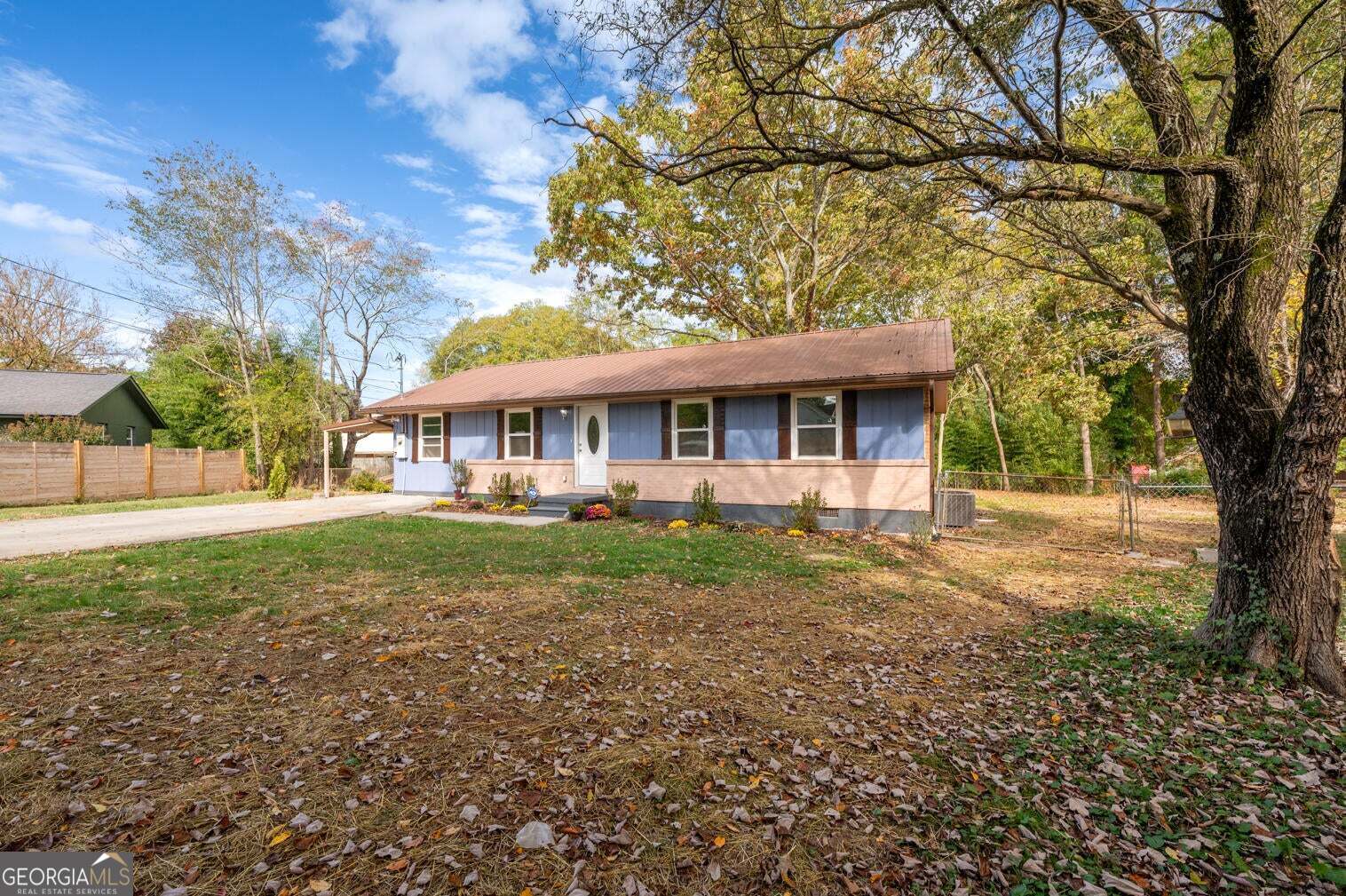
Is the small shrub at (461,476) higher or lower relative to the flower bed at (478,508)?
higher

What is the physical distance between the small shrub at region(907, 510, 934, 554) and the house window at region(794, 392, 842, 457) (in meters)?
1.95

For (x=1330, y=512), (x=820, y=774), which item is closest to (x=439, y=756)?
(x=820, y=774)

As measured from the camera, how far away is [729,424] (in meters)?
12.3

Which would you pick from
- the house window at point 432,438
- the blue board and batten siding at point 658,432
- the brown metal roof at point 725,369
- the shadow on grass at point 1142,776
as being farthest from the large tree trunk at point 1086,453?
the house window at point 432,438

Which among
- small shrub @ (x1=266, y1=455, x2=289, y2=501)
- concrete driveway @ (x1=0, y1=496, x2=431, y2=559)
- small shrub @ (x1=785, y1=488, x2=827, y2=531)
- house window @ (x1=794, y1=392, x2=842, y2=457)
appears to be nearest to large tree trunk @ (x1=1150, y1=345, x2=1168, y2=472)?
house window @ (x1=794, y1=392, x2=842, y2=457)

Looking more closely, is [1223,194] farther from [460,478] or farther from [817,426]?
[460,478]

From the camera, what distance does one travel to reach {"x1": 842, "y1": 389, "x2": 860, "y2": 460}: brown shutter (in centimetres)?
1105

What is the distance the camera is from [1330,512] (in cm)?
391

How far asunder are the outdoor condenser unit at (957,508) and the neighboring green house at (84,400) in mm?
26062

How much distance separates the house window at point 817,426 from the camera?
1131 cm

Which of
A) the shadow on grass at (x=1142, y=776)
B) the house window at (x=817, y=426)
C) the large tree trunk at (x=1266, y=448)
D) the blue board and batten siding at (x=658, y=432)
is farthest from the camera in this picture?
the house window at (x=817, y=426)

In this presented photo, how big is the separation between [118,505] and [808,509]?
18635mm

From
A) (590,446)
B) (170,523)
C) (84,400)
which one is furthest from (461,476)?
(84,400)

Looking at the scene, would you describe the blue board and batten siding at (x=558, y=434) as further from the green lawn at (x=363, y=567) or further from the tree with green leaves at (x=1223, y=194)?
the tree with green leaves at (x=1223, y=194)
